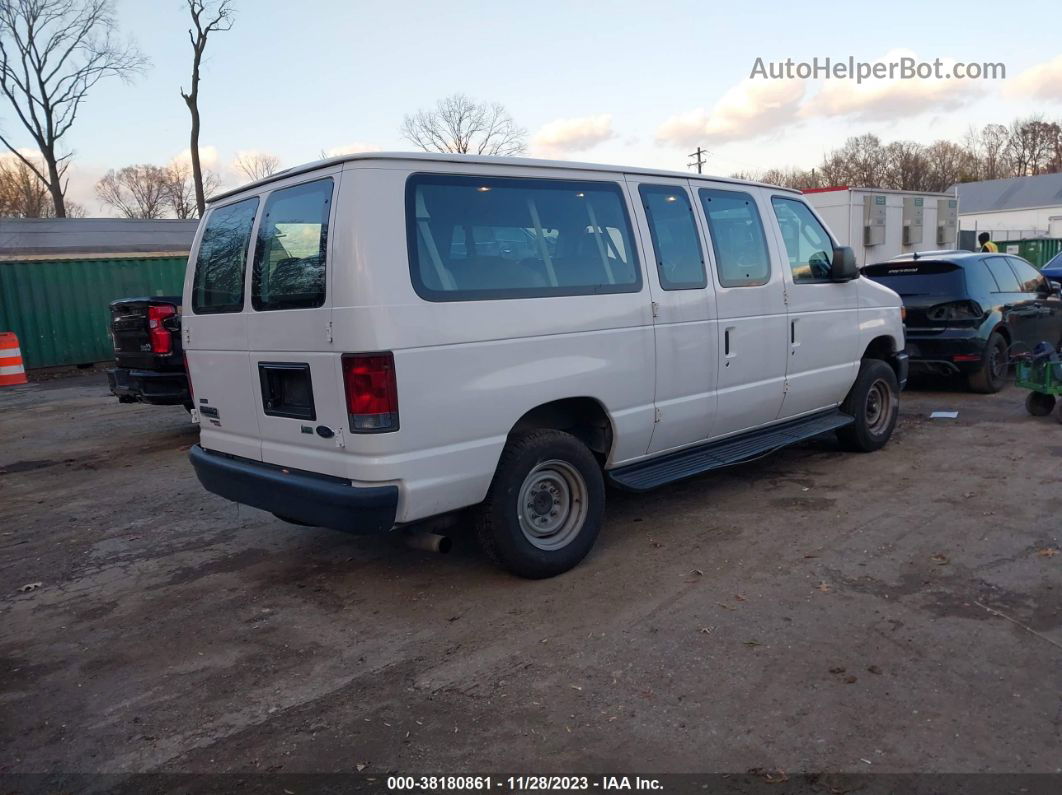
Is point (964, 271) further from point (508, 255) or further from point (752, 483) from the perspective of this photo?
point (508, 255)

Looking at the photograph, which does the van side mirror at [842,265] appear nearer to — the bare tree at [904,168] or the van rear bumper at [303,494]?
the van rear bumper at [303,494]

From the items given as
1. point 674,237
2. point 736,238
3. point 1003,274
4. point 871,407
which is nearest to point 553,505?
point 674,237

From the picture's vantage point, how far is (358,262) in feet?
12.4

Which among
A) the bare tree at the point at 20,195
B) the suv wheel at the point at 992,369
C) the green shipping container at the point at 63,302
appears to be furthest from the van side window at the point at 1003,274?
the bare tree at the point at 20,195

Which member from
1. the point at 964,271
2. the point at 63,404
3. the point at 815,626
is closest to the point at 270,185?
the point at 815,626

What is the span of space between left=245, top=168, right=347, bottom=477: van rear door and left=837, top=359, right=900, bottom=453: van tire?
15.6ft

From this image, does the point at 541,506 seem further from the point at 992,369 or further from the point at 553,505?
the point at 992,369

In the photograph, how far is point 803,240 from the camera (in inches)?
250

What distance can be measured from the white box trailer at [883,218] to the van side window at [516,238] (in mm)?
13712

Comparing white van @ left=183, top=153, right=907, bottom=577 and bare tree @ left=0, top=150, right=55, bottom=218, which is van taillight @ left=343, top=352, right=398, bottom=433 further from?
bare tree @ left=0, top=150, right=55, bottom=218

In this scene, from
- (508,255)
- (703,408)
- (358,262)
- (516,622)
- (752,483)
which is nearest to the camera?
(358,262)

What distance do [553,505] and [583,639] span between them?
3.35 ft

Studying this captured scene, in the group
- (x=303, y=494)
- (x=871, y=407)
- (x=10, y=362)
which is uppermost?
(x=10, y=362)

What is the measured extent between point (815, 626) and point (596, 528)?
4.53 feet
